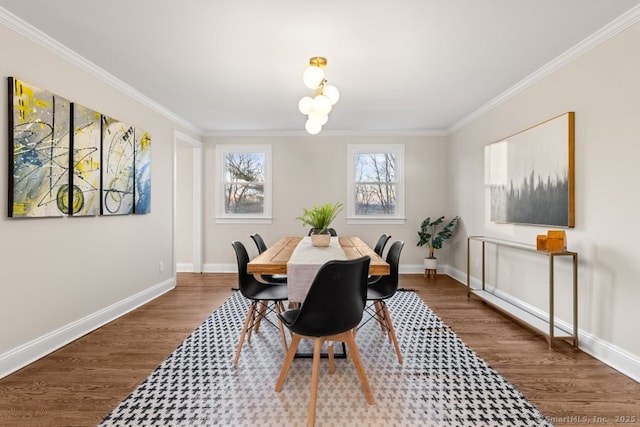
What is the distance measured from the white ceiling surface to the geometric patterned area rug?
7.86 ft

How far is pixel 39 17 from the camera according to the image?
2340 millimetres

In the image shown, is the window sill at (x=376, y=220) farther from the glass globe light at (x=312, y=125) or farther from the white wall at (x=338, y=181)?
the glass globe light at (x=312, y=125)

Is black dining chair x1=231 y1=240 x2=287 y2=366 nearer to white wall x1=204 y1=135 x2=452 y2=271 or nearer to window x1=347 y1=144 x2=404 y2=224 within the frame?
white wall x1=204 y1=135 x2=452 y2=271

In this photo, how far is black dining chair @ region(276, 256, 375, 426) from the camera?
1.78 metres

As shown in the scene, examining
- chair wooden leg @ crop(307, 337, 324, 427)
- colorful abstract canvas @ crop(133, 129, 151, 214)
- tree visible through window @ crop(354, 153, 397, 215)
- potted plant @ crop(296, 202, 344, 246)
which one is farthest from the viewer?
tree visible through window @ crop(354, 153, 397, 215)

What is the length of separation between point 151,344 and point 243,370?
3.21 feet

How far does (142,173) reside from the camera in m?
4.02

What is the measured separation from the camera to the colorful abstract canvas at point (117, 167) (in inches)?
131

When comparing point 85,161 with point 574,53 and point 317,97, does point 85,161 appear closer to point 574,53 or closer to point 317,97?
point 317,97

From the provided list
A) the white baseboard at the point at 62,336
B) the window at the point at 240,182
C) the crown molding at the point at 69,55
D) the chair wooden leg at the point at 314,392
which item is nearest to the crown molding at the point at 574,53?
the chair wooden leg at the point at 314,392

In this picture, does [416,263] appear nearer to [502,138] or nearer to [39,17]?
[502,138]

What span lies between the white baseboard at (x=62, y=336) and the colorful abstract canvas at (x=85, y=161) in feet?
3.14

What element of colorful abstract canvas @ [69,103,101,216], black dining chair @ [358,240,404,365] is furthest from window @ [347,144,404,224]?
colorful abstract canvas @ [69,103,101,216]

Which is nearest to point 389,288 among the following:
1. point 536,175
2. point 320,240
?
point 320,240
